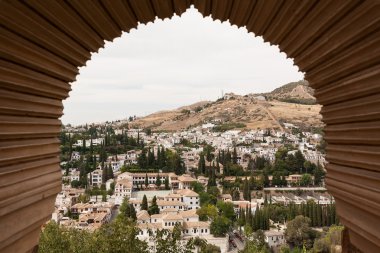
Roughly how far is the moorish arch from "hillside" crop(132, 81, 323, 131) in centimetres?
10528

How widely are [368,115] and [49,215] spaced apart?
7.13ft

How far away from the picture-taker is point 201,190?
5409 cm

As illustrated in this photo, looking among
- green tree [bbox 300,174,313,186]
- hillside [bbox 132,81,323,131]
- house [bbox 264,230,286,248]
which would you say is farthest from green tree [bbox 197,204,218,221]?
hillside [bbox 132,81,323,131]

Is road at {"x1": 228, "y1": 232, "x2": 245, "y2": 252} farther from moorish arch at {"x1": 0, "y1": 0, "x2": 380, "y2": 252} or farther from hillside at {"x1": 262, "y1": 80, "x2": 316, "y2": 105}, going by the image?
hillside at {"x1": 262, "y1": 80, "x2": 316, "y2": 105}

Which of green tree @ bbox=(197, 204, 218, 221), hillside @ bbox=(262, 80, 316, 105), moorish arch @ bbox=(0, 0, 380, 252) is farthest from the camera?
hillside @ bbox=(262, 80, 316, 105)

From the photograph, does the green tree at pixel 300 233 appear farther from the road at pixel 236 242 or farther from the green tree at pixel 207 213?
the green tree at pixel 207 213

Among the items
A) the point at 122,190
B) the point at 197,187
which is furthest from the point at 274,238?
the point at 122,190

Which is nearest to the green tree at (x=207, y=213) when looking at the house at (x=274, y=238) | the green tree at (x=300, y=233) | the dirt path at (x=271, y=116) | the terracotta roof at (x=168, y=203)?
the terracotta roof at (x=168, y=203)

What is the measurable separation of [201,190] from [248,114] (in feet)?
234

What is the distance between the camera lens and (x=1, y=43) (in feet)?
6.48

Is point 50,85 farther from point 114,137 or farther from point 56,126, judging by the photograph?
point 114,137

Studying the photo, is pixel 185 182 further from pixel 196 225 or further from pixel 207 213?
pixel 196 225

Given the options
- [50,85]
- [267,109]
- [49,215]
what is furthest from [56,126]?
[267,109]

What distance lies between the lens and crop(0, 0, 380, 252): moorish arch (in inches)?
81.6
